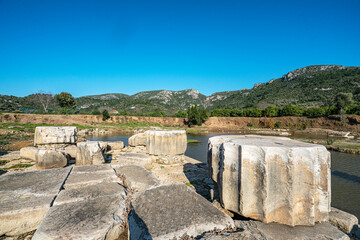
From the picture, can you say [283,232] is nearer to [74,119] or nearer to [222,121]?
[74,119]

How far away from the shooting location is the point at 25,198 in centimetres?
263

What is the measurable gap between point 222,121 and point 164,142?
135 feet

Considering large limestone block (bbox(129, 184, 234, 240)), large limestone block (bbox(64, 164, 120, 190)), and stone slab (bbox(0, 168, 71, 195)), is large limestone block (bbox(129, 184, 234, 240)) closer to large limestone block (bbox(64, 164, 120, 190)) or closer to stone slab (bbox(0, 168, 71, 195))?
large limestone block (bbox(64, 164, 120, 190))

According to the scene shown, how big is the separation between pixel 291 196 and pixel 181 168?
4.91 m

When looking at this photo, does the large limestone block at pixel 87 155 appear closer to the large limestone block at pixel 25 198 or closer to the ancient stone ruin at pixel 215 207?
the large limestone block at pixel 25 198

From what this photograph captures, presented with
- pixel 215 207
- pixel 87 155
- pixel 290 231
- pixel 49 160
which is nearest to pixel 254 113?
pixel 87 155

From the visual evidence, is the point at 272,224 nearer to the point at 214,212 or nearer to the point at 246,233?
the point at 246,233

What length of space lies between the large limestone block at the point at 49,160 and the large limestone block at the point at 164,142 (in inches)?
133

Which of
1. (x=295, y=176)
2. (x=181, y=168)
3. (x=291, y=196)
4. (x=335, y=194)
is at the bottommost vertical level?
(x=335, y=194)

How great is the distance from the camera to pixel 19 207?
2.35 meters

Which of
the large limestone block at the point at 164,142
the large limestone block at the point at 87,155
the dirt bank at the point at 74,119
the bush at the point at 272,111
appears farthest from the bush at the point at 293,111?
the large limestone block at the point at 87,155

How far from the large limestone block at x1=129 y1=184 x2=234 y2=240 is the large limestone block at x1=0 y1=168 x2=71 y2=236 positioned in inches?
57.9

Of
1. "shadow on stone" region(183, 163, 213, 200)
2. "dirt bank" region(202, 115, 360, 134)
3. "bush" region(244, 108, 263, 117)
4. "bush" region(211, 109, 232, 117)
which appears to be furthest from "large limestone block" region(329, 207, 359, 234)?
"bush" region(211, 109, 232, 117)

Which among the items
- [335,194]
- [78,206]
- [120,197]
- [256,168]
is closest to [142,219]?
[120,197]
